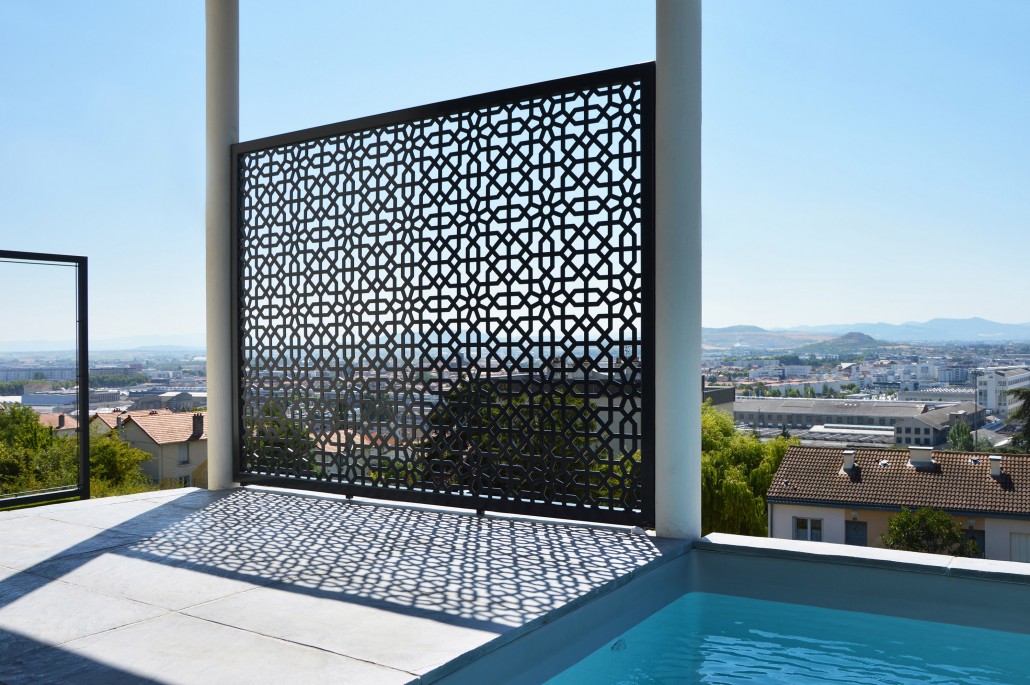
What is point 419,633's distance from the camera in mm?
2770

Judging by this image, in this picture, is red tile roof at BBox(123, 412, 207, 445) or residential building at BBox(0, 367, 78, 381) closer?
residential building at BBox(0, 367, 78, 381)

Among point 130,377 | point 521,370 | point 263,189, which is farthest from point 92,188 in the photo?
point 521,370

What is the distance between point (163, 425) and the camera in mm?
23625

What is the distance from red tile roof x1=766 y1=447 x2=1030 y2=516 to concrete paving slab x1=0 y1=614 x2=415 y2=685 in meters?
18.9

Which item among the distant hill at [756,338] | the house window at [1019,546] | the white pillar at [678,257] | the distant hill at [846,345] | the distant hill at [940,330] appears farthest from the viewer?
the distant hill at [940,330]

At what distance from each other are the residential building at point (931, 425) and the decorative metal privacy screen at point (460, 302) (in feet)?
105

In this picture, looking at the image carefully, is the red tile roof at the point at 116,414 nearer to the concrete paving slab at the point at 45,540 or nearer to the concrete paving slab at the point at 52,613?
the concrete paving slab at the point at 45,540

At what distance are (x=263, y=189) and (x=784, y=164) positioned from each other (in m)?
36.8

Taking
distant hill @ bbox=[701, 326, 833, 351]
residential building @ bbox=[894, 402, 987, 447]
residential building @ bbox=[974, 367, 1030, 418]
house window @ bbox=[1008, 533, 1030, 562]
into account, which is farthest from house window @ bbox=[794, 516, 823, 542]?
residential building @ bbox=[894, 402, 987, 447]

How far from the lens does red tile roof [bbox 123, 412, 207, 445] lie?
23141 millimetres

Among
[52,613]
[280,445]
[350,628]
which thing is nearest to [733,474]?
[280,445]

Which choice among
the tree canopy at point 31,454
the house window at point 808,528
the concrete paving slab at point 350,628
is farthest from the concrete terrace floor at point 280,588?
the house window at point 808,528

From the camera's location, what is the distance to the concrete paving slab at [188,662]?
236 cm

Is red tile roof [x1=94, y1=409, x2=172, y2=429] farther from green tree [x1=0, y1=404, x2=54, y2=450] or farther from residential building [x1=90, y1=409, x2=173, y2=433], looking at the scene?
green tree [x1=0, y1=404, x2=54, y2=450]
